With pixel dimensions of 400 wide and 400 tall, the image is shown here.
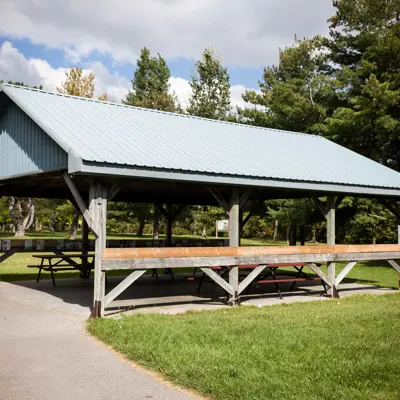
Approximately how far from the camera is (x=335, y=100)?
27.9 m

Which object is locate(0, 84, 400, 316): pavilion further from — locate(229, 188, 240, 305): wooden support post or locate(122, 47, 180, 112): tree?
locate(122, 47, 180, 112): tree

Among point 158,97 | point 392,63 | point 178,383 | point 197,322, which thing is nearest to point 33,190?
point 197,322

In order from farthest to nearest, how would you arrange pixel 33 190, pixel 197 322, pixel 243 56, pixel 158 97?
pixel 243 56
pixel 158 97
pixel 33 190
pixel 197 322

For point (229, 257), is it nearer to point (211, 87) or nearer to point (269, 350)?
point (269, 350)

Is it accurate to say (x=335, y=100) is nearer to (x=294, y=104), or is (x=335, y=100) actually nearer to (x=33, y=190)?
(x=294, y=104)

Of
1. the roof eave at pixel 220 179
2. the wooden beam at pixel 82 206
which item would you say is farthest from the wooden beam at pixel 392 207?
the wooden beam at pixel 82 206

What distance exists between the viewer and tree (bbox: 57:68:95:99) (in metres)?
36.2

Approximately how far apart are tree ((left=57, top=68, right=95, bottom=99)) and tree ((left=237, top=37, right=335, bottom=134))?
1054cm

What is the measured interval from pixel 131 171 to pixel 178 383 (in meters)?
4.63

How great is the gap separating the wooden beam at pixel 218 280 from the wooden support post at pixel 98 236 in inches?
91.9

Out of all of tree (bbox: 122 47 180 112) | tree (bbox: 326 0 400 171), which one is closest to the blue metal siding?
tree (bbox: 326 0 400 171)

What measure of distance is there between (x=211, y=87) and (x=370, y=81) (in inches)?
800

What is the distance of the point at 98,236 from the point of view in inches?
369

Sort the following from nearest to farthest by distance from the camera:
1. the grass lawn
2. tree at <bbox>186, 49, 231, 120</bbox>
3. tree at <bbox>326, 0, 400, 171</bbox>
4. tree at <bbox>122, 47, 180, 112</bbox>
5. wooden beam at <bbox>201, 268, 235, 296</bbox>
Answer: the grass lawn
wooden beam at <bbox>201, 268, 235, 296</bbox>
tree at <bbox>326, 0, 400, 171</bbox>
tree at <bbox>186, 49, 231, 120</bbox>
tree at <bbox>122, 47, 180, 112</bbox>
